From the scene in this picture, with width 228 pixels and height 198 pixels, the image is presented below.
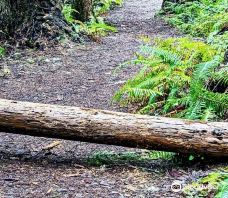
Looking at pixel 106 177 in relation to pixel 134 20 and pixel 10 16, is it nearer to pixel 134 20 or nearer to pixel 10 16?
pixel 10 16

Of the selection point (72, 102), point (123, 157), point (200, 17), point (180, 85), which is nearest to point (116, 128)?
point (123, 157)

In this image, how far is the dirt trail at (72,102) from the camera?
159 inches

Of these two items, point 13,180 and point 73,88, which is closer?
point 13,180

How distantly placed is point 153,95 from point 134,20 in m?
8.79

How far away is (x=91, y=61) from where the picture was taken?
9359mm

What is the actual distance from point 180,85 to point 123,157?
5.74 feet

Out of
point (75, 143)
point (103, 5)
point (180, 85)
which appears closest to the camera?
point (75, 143)

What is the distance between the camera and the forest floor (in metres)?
4.06

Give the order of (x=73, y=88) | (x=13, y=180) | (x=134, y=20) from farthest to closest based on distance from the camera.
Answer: (x=134, y=20) → (x=73, y=88) → (x=13, y=180)

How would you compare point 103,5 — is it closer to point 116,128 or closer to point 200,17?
point 200,17

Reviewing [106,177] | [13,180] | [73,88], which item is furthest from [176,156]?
[73,88]

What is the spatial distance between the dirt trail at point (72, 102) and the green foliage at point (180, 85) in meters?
0.59

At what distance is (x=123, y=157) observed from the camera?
4.72 meters

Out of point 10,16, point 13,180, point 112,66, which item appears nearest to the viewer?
point 13,180
